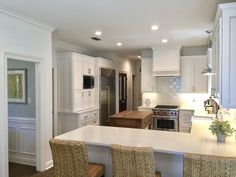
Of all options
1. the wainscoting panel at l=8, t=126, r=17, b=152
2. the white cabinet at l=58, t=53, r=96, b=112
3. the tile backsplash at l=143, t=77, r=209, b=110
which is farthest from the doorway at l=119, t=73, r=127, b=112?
the wainscoting panel at l=8, t=126, r=17, b=152

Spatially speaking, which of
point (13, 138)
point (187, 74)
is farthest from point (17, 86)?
point (187, 74)

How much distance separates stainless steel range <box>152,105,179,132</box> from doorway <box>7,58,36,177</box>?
3307 mm

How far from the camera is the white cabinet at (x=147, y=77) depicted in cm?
662

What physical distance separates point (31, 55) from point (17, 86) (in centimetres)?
114

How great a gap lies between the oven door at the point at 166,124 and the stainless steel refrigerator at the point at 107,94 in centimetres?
156

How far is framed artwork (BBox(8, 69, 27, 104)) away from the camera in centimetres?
436

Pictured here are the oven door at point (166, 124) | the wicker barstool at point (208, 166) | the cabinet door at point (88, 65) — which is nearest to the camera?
the wicker barstool at point (208, 166)

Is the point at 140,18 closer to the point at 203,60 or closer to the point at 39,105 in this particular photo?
the point at 39,105

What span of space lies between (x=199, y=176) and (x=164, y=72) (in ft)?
15.2

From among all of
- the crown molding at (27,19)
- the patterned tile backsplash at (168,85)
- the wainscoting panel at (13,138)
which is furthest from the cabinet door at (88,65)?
the wainscoting panel at (13,138)

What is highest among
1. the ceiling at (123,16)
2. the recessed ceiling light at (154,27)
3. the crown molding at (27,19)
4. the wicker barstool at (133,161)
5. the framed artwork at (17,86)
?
the ceiling at (123,16)

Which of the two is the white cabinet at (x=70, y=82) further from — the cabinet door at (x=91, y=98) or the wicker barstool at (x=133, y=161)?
the wicker barstool at (x=133, y=161)

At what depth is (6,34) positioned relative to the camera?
320cm

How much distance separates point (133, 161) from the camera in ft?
6.57
